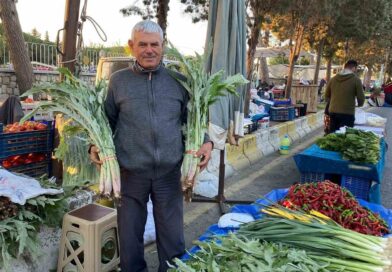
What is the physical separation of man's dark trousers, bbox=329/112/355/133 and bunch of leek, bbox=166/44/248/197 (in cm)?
530

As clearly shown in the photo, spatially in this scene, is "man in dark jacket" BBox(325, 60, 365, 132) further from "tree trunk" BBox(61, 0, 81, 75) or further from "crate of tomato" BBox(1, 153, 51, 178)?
"crate of tomato" BBox(1, 153, 51, 178)

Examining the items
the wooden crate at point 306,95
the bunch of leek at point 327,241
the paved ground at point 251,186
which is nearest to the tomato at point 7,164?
the paved ground at point 251,186

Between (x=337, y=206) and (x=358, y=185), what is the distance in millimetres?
2365

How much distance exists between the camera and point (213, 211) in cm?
489

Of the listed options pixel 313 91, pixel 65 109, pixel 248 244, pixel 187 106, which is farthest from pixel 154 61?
pixel 313 91

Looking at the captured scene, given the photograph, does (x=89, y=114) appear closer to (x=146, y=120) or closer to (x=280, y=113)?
(x=146, y=120)

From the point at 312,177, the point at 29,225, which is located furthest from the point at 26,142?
the point at 312,177

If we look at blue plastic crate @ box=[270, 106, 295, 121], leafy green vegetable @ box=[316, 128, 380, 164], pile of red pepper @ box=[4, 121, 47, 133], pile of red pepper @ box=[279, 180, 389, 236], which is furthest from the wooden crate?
pile of red pepper @ box=[279, 180, 389, 236]

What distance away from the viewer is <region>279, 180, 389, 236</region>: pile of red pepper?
110 inches

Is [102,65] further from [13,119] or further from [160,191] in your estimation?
[160,191]

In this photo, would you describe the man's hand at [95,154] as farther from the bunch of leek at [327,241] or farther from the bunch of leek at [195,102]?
the bunch of leek at [327,241]

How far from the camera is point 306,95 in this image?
1641 centimetres

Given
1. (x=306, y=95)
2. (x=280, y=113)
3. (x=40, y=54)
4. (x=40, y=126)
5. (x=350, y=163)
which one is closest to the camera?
(x=40, y=126)

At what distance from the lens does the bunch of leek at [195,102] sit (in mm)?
2531
